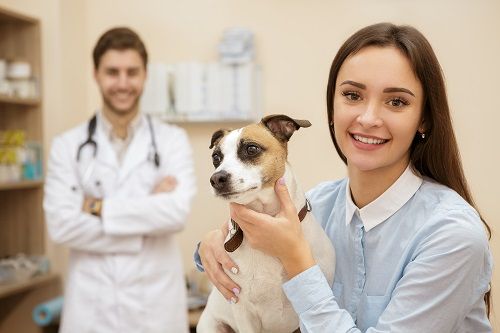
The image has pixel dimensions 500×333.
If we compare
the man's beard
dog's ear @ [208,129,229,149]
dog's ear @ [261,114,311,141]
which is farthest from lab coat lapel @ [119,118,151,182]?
dog's ear @ [261,114,311,141]

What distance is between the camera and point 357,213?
1.22 m

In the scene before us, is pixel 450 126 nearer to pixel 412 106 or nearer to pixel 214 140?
pixel 412 106

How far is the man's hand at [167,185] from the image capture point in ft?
8.39

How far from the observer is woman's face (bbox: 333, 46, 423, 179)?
3.49 feet

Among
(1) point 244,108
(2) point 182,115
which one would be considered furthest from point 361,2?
→ (2) point 182,115

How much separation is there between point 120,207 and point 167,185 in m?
0.25

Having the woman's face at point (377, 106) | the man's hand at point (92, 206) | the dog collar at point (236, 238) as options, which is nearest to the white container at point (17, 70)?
the man's hand at point (92, 206)

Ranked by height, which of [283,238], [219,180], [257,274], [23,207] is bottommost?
[23,207]

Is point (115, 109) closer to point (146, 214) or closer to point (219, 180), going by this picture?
point (146, 214)

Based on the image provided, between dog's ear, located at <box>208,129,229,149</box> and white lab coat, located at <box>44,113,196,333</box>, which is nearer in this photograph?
dog's ear, located at <box>208,129,229,149</box>

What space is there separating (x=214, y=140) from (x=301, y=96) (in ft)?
6.35

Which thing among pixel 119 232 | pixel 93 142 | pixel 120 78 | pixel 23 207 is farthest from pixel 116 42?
pixel 23 207

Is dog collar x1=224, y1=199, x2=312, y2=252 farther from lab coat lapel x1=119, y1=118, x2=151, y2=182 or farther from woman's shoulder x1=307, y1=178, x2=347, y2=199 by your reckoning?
lab coat lapel x1=119, y1=118, x2=151, y2=182

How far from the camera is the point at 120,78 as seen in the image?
102 inches
